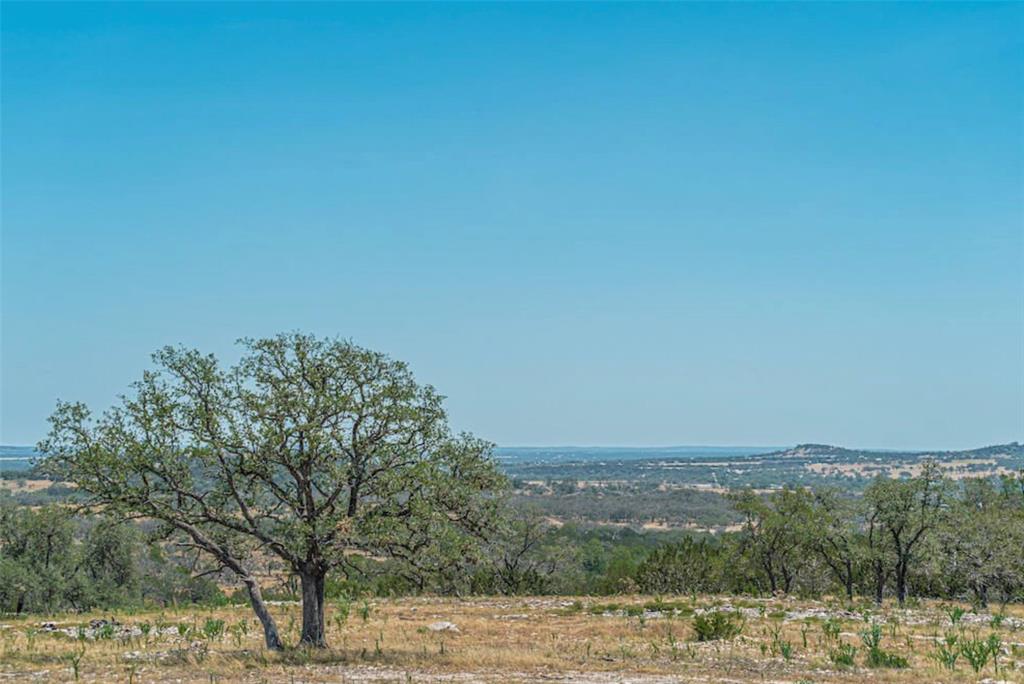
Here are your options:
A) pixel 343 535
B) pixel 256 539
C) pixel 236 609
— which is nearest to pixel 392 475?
pixel 343 535

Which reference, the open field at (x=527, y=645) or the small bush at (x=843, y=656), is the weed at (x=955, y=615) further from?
the small bush at (x=843, y=656)

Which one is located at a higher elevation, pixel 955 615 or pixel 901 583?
pixel 955 615

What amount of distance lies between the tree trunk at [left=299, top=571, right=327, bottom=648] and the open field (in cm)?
75

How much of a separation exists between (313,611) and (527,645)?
22.1 ft

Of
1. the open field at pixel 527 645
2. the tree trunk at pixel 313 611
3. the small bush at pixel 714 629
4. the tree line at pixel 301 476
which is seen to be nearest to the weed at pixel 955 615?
A: the open field at pixel 527 645

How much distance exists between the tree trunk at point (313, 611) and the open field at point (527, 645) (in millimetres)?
752

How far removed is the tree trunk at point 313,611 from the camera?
22.7 m

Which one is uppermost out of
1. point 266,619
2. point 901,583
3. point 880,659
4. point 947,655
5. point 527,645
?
point 266,619

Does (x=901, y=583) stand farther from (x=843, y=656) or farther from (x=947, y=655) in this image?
(x=843, y=656)

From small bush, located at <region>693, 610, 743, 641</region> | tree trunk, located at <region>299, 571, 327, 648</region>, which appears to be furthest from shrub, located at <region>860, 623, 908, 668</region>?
tree trunk, located at <region>299, 571, 327, 648</region>

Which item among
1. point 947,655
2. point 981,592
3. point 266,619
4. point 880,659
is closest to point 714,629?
point 880,659

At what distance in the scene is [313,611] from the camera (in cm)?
2308

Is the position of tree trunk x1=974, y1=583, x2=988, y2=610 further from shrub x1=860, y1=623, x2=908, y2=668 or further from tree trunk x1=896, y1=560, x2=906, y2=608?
shrub x1=860, y1=623, x2=908, y2=668

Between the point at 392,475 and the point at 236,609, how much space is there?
19.7m
